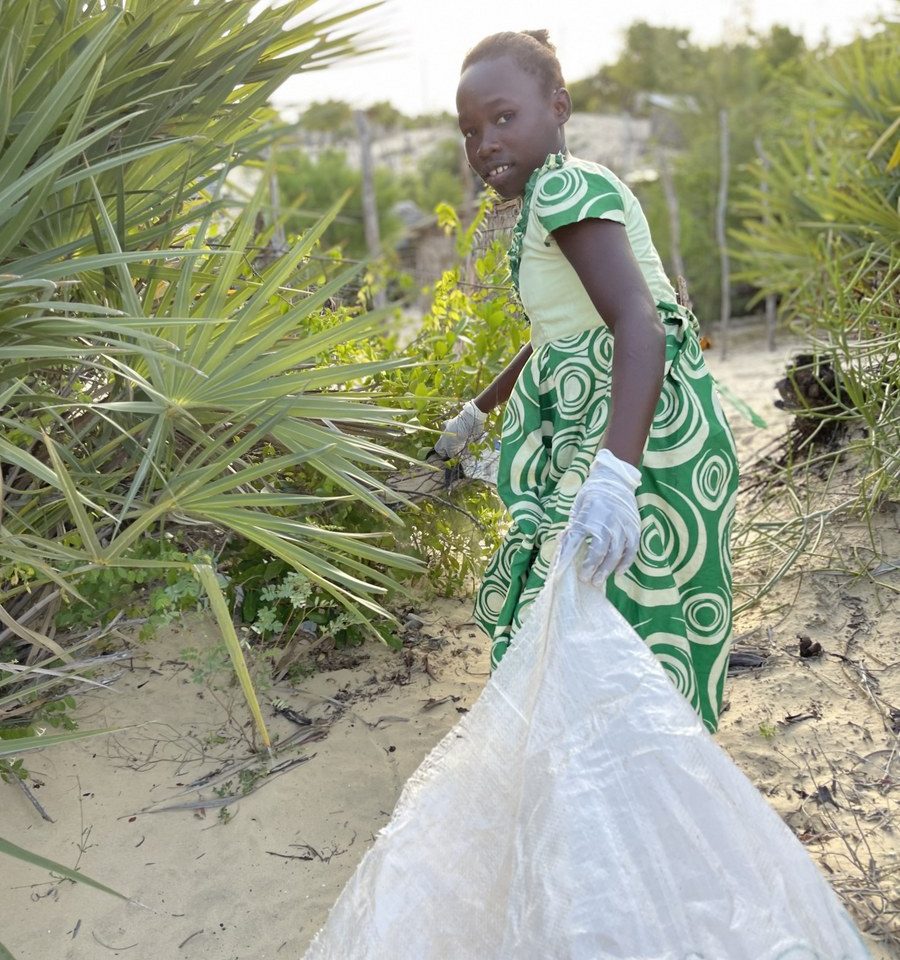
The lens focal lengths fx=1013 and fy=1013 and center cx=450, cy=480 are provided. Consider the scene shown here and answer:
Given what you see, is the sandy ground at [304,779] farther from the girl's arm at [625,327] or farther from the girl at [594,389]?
the girl's arm at [625,327]

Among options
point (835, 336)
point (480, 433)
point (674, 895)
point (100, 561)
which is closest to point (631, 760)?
point (674, 895)

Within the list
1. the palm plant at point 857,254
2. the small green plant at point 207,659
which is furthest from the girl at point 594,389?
the palm plant at point 857,254

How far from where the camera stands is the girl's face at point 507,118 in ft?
5.20

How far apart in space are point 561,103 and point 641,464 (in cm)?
60

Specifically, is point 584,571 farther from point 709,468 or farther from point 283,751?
point 283,751

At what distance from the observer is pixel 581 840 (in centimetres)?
134

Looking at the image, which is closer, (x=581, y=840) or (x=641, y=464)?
(x=581, y=840)

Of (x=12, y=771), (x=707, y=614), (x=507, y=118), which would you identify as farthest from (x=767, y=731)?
(x=12, y=771)

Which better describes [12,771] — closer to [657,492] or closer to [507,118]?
[657,492]

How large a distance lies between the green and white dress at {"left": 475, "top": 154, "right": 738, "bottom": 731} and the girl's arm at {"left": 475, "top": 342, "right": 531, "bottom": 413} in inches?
15.1

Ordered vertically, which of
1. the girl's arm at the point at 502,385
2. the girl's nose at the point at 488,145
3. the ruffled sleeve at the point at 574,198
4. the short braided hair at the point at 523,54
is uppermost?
the short braided hair at the point at 523,54

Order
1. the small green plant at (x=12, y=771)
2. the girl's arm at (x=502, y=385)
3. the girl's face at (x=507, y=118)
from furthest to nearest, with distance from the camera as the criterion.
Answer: the girl's arm at (x=502, y=385) < the small green plant at (x=12, y=771) < the girl's face at (x=507, y=118)

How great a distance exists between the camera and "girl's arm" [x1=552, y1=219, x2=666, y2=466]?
4.82 feet

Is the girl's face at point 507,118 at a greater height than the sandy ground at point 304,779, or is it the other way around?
the girl's face at point 507,118
